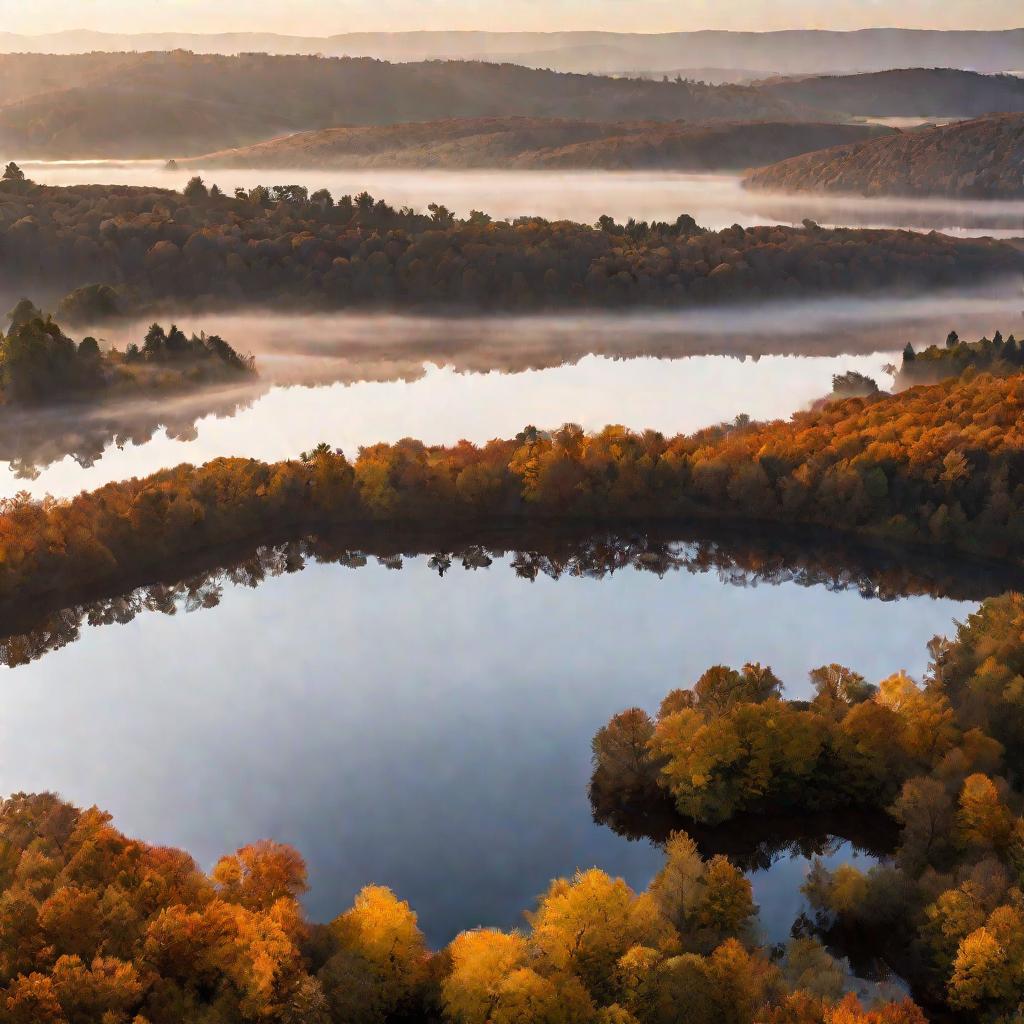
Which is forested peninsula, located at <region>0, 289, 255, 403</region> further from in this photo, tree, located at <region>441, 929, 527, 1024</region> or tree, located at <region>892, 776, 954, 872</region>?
tree, located at <region>892, 776, 954, 872</region>

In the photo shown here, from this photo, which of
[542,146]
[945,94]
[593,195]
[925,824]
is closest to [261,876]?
[925,824]

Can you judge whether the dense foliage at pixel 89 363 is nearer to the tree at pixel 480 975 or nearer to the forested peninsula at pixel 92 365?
the forested peninsula at pixel 92 365

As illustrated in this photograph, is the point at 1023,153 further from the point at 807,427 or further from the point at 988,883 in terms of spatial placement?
the point at 988,883

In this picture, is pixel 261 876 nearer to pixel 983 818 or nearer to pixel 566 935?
pixel 566 935

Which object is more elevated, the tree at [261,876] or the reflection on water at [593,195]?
the reflection on water at [593,195]

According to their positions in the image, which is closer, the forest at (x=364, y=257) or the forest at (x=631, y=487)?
the forest at (x=631, y=487)

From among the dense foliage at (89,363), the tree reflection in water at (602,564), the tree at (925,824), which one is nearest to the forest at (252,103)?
the dense foliage at (89,363)
